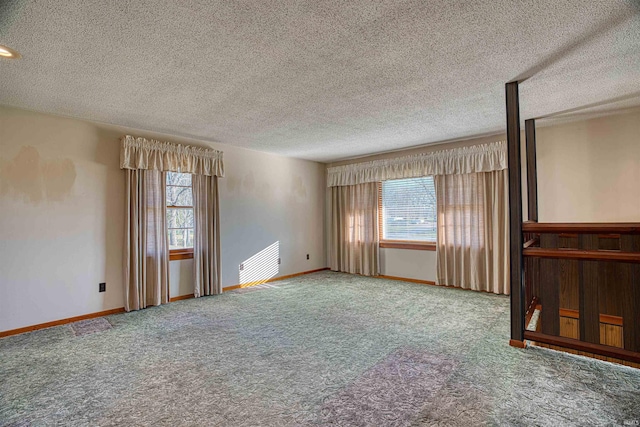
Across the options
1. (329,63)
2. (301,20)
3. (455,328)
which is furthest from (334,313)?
(301,20)

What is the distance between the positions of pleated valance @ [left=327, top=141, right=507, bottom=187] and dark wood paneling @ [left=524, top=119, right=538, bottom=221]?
1.78ft

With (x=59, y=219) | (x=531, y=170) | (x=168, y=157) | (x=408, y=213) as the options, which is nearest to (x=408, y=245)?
(x=408, y=213)

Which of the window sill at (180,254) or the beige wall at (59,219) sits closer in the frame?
the beige wall at (59,219)

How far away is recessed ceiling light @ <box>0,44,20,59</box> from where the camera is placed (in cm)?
210

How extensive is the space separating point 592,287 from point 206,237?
4.56 m

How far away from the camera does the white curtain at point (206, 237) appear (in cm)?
463

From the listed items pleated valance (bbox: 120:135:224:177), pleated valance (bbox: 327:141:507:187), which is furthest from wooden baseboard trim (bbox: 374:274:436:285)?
pleated valance (bbox: 120:135:224:177)

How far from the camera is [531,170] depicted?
381cm

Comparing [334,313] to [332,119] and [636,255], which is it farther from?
[636,255]

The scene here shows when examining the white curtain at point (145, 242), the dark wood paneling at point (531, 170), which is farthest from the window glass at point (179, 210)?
the dark wood paneling at point (531, 170)

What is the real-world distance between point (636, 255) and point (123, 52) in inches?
158

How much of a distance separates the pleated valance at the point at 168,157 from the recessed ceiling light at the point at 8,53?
1.78m

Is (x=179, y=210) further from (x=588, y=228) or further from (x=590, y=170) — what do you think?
(x=590, y=170)

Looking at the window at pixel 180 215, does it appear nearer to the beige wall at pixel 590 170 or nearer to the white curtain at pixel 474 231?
the white curtain at pixel 474 231
